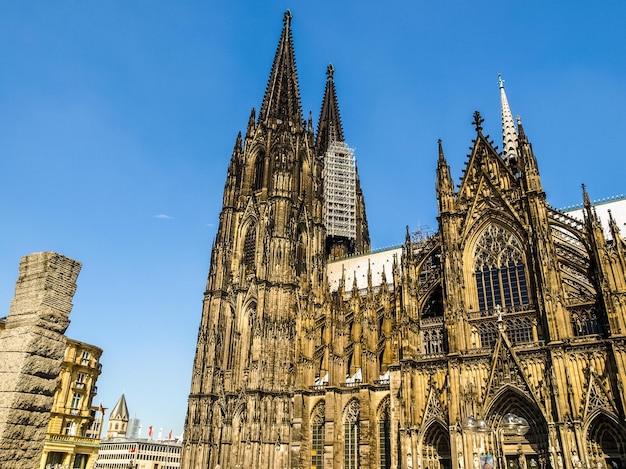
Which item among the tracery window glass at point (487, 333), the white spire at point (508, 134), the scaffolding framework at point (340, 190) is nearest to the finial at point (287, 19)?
the scaffolding framework at point (340, 190)

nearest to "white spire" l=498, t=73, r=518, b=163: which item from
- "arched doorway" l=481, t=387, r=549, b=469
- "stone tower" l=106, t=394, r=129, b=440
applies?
"arched doorway" l=481, t=387, r=549, b=469

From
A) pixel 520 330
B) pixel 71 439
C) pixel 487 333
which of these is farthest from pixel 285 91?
pixel 71 439

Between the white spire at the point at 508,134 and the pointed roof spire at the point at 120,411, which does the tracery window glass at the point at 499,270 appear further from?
the pointed roof spire at the point at 120,411

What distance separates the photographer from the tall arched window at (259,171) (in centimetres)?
5084

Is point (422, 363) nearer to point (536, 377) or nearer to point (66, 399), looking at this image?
point (536, 377)

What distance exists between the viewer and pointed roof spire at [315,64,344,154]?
66.2 metres

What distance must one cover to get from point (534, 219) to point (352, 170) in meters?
33.6

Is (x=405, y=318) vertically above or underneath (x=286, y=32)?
underneath

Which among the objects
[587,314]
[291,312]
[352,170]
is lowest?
[587,314]

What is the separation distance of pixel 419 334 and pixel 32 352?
25.7 meters

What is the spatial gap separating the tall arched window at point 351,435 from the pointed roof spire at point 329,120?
36711 millimetres

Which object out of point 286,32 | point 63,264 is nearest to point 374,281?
point 286,32

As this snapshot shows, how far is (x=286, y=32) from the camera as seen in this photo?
60406 millimetres

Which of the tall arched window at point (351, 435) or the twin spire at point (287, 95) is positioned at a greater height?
the twin spire at point (287, 95)
